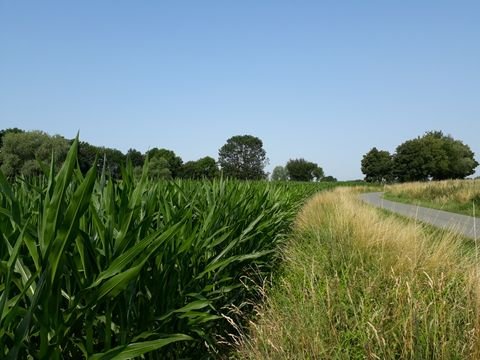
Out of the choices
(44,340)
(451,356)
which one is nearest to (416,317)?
(451,356)

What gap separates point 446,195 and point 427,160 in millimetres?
54382

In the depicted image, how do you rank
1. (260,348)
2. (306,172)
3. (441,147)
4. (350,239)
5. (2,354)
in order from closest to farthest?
(2,354)
(260,348)
(350,239)
(441,147)
(306,172)

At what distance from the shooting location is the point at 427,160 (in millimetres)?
75188

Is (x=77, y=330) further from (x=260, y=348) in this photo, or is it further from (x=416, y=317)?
(x=416, y=317)

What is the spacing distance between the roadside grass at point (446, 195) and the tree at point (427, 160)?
4313 centimetres

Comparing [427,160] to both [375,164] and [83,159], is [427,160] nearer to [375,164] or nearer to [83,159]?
[375,164]

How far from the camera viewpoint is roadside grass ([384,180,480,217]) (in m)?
19.2

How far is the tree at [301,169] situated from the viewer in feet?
391

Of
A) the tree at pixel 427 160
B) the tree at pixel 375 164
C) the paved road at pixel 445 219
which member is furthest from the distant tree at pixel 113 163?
the tree at pixel 375 164

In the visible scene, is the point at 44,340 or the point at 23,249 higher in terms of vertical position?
the point at 23,249

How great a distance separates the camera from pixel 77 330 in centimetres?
204

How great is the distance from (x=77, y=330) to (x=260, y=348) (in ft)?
5.19

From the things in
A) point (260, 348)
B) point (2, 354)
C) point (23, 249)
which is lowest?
point (260, 348)

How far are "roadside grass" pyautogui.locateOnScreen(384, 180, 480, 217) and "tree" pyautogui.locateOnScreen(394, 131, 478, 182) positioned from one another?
43129 mm
